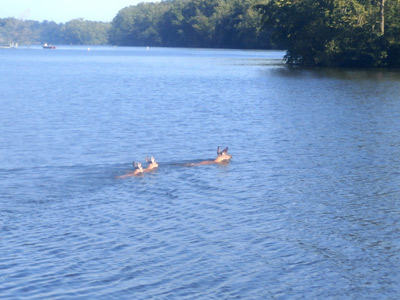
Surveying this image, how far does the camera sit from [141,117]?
33344 millimetres

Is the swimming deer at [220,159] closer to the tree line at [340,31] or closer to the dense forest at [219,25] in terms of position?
the tree line at [340,31]

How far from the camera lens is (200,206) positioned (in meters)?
16.2

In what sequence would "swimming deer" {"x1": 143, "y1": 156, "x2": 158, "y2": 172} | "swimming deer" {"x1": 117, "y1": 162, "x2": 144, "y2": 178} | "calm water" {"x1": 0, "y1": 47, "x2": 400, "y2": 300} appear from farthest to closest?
"swimming deer" {"x1": 143, "y1": 156, "x2": 158, "y2": 172}, "swimming deer" {"x1": 117, "y1": 162, "x2": 144, "y2": 178}, "calm water" {"x1": 0, "y1": 47, "x2": 400, "y2": 300}

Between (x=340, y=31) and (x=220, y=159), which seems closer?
(x=220, y=159)

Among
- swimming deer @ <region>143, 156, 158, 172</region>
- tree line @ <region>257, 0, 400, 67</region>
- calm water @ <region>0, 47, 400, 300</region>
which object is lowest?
calm water @ <region>0, 47, 400, 300</region>

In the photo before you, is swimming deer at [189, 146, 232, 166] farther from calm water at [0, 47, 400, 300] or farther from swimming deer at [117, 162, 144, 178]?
swimming deer at [117, 162, 144, 178]

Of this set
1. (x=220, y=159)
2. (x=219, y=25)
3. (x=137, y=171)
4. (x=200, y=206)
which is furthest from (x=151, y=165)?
(x=219, y=25)

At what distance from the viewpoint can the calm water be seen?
1159 cm

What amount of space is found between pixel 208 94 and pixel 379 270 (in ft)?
112

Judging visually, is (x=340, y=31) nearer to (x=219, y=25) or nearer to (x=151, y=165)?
(x=151, y=165)

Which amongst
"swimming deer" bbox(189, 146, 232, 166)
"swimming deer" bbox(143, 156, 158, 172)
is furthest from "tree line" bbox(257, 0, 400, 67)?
"swimming deer" bbox(143, 156, 158, 172)

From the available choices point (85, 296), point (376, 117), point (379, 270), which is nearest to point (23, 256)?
point (85, 296)

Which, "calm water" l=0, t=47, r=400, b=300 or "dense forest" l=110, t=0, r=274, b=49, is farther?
"dense forest" l=110, t=0, r=274, b=49

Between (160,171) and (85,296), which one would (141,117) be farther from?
(85,296)
